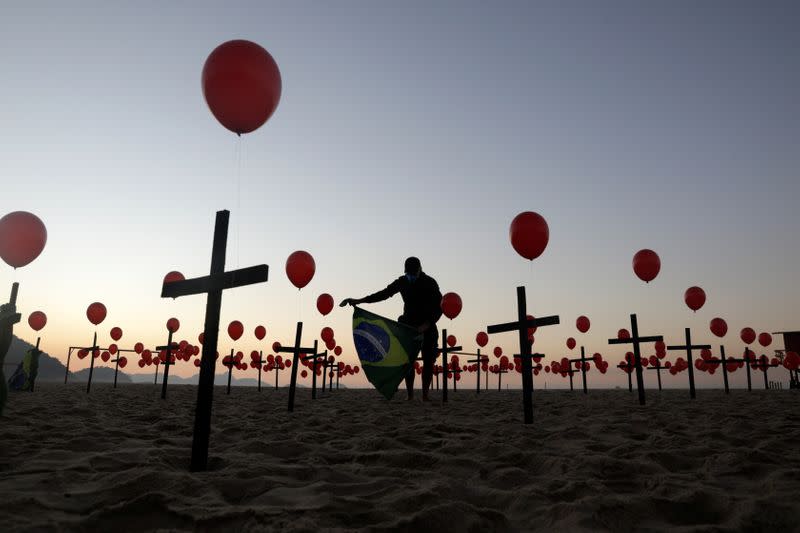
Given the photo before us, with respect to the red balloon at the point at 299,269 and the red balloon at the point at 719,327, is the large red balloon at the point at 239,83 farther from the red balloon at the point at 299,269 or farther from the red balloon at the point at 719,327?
the red balloon at the point at 719,327

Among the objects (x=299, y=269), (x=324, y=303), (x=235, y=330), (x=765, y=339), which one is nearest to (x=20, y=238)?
(x=299, y=269)

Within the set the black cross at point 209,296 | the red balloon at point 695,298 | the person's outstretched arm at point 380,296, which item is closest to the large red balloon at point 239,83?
the black cross at point 209,296

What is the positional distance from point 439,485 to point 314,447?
1.38 metres

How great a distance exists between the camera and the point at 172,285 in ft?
10.8

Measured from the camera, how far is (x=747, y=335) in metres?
18.0

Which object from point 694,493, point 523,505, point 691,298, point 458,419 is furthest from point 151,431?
point 691,298

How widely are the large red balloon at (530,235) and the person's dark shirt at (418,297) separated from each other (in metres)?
1.46

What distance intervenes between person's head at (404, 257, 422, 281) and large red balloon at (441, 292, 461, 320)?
11.3 ft

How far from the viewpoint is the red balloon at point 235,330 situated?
15.2m

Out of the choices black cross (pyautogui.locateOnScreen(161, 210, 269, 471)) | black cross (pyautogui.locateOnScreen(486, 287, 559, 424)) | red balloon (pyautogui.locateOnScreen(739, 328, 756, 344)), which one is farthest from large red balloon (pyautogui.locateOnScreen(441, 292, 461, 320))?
red balloon (pyautogui.locateOnScreen(739, 328, 756, 344))

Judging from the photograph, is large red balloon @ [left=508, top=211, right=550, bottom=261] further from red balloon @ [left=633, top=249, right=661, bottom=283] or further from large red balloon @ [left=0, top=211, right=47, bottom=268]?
large red balloon @ [left=0, top=211, right=47, bottom=268]

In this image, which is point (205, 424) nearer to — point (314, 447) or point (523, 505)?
point (314, 447)

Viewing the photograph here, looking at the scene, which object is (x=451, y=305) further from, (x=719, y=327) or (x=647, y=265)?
(x=719, y=327)

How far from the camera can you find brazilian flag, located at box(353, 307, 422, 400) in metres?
6.54
